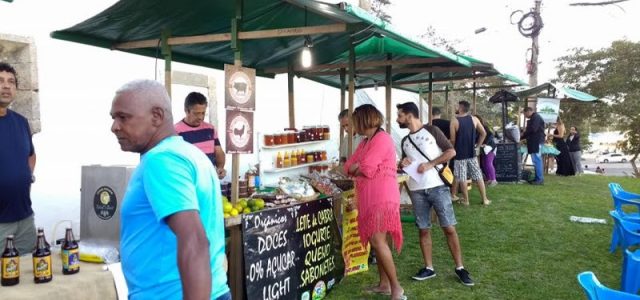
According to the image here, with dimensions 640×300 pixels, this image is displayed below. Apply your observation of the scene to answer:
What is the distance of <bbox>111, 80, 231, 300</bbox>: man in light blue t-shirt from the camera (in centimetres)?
132

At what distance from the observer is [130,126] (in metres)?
1.46

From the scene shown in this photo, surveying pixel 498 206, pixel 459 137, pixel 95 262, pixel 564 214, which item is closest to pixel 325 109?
pixel 459 137

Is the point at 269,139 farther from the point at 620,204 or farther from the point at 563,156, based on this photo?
the point at 563,156

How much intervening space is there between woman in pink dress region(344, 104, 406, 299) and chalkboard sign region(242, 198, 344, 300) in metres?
0.46

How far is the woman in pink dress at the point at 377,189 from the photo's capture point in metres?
3.95

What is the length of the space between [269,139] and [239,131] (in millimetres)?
1609

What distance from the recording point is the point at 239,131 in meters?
3.67

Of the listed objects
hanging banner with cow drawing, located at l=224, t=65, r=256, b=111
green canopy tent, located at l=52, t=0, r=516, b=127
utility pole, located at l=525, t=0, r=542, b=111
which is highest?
utility pole, located at l=525, t=0, r=542, b=111

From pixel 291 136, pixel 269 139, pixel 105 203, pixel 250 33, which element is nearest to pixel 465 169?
pixel 291 136

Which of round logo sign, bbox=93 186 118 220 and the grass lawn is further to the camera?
the grass lawn

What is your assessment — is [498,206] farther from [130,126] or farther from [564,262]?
[130,126]

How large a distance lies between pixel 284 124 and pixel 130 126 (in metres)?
7.70

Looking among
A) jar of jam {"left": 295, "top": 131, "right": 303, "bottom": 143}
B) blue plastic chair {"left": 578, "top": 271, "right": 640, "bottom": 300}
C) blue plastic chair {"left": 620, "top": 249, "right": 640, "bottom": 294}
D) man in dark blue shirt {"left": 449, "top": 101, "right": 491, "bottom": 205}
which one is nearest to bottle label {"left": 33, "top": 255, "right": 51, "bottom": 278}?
blue plastic chair {"left": 578, "top": 271, "right": 640, "bottom": 300}

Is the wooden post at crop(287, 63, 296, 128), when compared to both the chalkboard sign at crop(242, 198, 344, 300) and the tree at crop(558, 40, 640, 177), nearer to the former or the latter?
the chalkboard sign at crop(242, 198, 344, 300)
